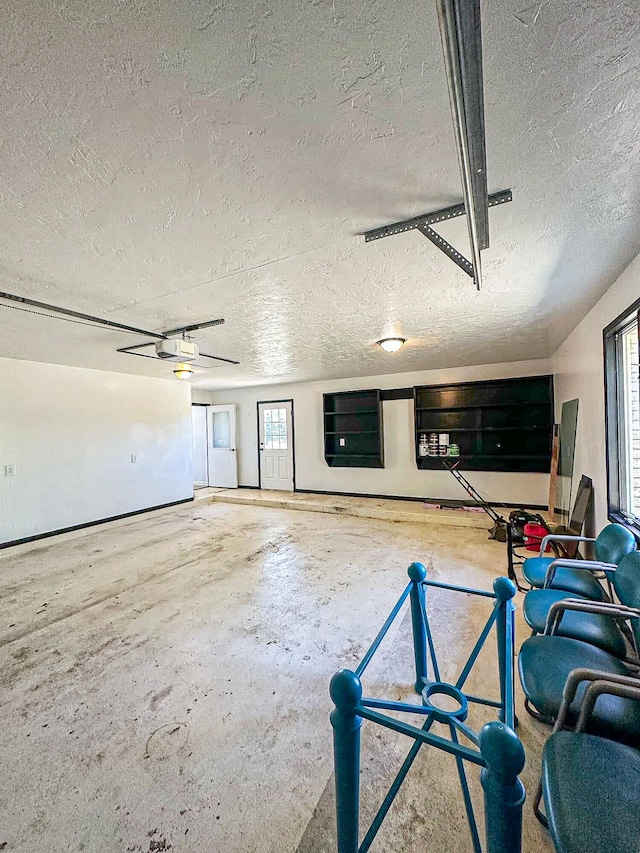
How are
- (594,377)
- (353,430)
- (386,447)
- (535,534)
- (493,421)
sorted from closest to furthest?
(594,377), (535,534), (493,421), (386,447), (353,430)

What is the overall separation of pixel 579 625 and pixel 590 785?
0.94m

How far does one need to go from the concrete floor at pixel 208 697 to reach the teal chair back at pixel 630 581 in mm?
741

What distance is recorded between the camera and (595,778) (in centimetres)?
97

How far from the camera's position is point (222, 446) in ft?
27.7

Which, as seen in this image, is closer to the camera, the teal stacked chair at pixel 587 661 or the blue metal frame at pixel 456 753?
the blue metal frame at pixel 456 753

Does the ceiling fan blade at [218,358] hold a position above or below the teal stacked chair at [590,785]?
above

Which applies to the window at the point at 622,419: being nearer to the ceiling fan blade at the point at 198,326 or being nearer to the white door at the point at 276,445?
the ceiling fan blade at the point at 198,326

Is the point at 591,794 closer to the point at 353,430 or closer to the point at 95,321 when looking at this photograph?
the point at 95,321

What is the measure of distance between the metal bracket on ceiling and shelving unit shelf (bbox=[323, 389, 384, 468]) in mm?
4705

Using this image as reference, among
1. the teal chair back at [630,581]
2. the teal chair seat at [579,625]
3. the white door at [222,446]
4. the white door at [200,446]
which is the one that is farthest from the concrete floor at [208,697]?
the white door at [200,446]

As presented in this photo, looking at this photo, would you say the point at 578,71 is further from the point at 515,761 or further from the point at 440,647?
the point at 440,647

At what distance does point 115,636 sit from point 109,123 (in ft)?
9.79

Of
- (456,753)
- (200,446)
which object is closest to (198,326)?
(456,753)

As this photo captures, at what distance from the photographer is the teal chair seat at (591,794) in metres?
0.84
